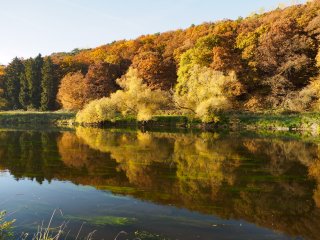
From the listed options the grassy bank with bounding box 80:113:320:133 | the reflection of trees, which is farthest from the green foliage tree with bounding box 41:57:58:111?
the reflection of trees

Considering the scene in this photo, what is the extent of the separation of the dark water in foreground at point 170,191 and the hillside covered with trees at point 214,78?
19868 mm

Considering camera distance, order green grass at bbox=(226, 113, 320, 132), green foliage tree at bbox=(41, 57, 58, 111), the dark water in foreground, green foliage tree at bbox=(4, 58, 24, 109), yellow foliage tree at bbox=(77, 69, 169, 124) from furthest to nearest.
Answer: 1. green foliage tree at bbox=(4, 58, 24, 109)
2. green foliage tree at bbox=(41, 57, 58, 111)
3. yellow foliage tree at bbox=(77, 69, 169, 124)
4. green grass at bbox=(226, 113, 320, 132)
5. the dark water in foreground

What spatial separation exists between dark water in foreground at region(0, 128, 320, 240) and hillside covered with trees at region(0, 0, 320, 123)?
1987cm

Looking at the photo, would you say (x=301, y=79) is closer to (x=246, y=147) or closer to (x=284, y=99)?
(x=284, y=99)

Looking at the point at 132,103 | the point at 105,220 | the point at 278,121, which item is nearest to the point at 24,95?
the point at 132,103

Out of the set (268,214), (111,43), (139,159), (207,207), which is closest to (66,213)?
(207,207)

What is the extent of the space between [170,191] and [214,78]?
27.8 m

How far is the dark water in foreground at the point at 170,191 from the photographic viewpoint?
888cm

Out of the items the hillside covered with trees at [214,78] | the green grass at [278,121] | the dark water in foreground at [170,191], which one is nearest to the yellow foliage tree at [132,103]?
the hillside covered with trees at [214,78]

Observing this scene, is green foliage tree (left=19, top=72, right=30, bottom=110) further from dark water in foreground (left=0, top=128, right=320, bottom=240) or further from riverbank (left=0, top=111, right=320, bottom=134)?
dark water in foreground (left=0, top=128, right=320, bottom=240)

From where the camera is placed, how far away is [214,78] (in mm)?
38469

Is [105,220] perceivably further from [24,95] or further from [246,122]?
[24,95]

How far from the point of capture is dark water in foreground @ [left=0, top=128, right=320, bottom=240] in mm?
8883

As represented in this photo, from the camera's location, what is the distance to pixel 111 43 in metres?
97.6
